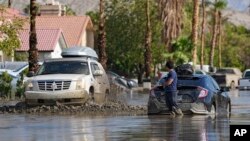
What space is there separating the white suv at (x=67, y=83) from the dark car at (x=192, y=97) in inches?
139

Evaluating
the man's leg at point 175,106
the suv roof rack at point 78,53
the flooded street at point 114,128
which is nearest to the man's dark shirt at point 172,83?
the man's leg at point 175,106

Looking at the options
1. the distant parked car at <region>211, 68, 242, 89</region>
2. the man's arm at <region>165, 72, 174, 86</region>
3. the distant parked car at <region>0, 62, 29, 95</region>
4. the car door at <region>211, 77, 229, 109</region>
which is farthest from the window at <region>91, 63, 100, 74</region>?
the distant parked car at <region>211, 68, 242, 89</region>

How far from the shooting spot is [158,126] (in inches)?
759

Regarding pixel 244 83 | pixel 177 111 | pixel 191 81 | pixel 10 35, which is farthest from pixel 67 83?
pixel 244 83

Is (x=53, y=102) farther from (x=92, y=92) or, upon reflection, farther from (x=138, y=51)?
(x=138, y=51)

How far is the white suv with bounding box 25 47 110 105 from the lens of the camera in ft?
85.3

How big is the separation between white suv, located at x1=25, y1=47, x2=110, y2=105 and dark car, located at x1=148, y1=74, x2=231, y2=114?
353 centimetres

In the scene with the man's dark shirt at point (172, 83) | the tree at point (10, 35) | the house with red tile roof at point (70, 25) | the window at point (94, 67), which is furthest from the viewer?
the house with red tile roof at point (70, 25)

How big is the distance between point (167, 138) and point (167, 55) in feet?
166

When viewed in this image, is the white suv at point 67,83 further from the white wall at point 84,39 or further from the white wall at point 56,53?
the white wall at point 84,39

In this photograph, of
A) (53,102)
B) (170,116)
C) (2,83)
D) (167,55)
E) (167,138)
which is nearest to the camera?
(167,138)

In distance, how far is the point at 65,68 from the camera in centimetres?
2722

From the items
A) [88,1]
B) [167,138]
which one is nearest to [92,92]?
[167,138]

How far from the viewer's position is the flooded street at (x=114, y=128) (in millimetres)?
16406
